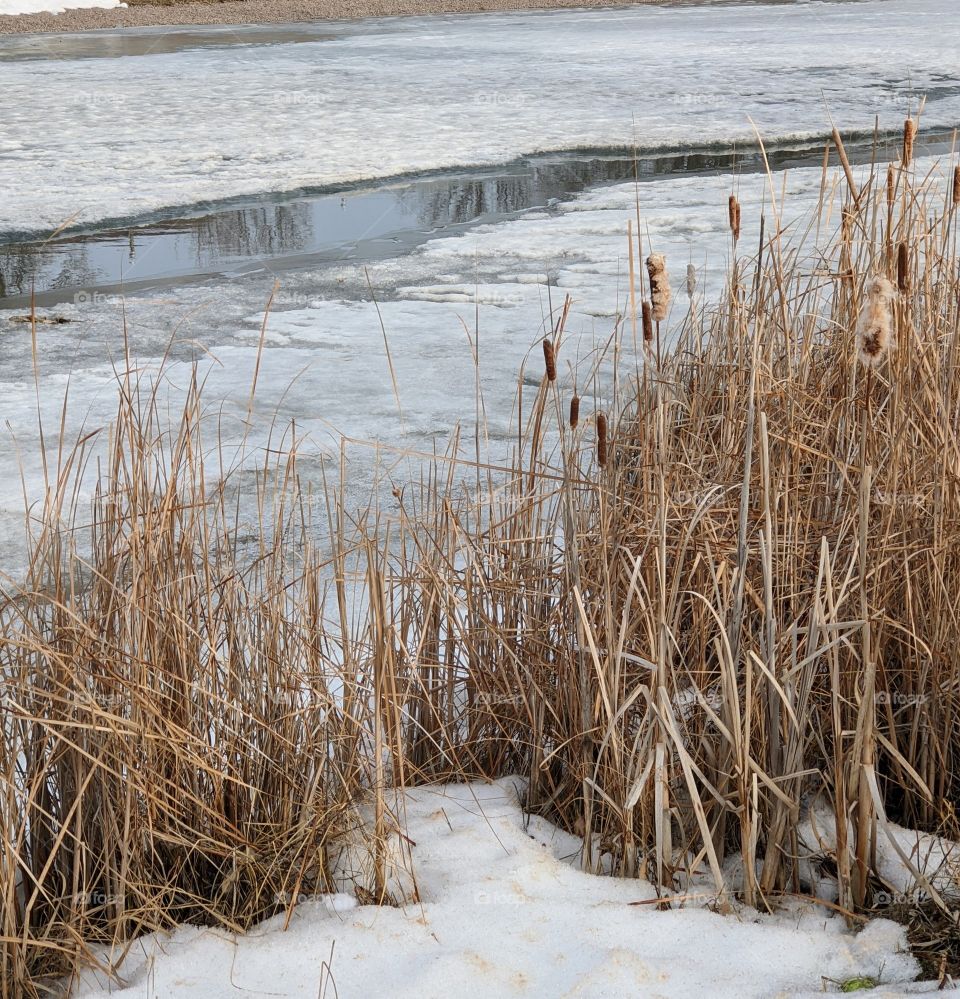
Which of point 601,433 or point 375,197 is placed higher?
point 375,197

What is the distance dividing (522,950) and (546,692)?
50 cm

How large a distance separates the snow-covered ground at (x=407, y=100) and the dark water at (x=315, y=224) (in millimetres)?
140

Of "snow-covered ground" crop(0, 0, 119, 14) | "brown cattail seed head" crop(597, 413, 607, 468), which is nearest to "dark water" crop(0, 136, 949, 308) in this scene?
"brown cattail seed head" crop(597, 413, 607, 468)

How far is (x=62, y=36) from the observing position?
67.4ft

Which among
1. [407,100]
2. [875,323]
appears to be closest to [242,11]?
[407,100]

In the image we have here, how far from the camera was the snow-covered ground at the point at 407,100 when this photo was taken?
8773mm

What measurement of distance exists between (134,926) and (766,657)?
3.54 feet

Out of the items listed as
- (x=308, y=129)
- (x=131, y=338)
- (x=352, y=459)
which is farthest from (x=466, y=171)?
(x=352, y=459)

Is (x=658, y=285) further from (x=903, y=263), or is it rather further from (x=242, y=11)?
(x=242, y=11)

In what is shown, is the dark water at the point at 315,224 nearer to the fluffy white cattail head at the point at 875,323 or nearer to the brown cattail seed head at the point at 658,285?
the brown cattail seed head at the point at 658,285

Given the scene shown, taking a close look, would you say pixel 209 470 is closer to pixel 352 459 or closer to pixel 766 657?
pixel 352 459

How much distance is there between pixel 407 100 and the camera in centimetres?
1217

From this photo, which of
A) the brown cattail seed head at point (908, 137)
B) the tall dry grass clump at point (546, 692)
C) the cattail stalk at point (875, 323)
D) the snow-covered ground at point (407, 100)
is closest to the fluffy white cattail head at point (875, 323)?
the cattail stalk at point (875, 323)

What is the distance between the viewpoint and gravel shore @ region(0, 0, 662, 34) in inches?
896
